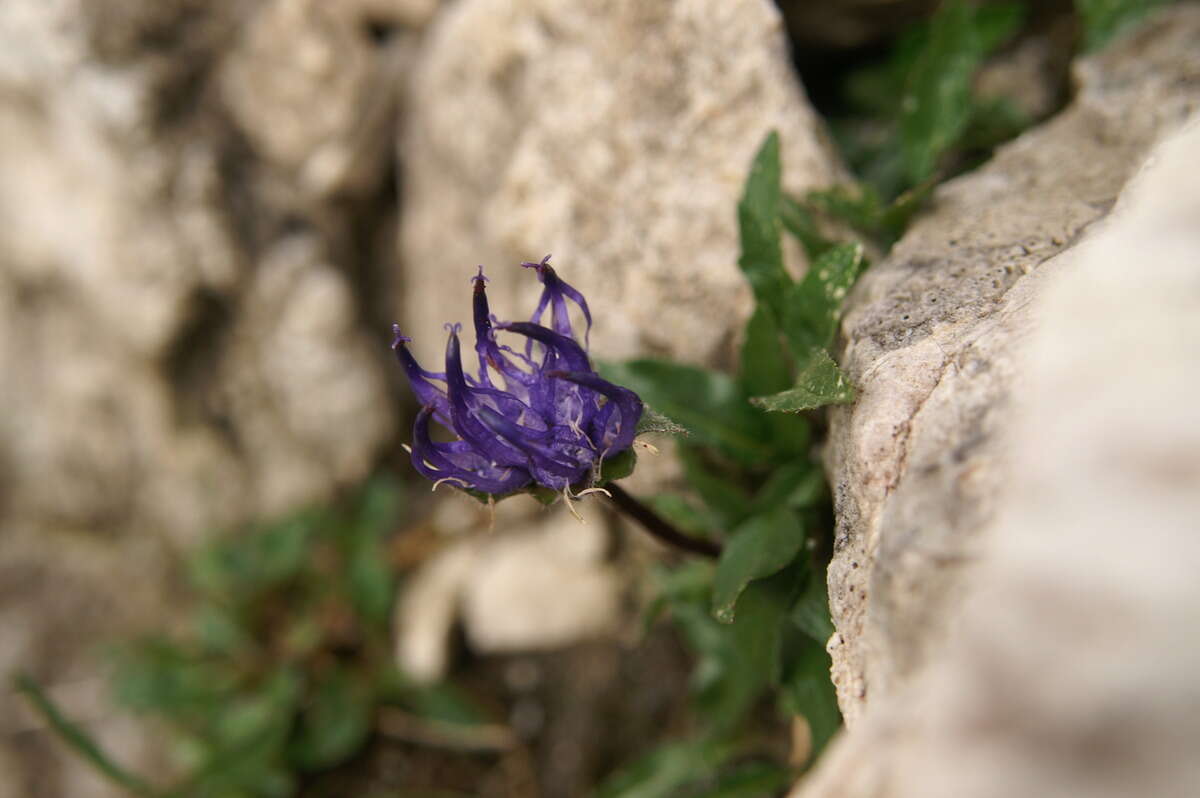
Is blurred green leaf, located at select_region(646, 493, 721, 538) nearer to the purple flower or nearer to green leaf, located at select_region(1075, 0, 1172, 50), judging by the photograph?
the purple flower

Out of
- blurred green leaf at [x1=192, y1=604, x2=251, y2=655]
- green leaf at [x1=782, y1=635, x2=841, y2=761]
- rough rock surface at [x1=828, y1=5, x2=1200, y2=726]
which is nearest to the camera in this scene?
rough rock surface at [x1=828, y1=5, x2=1200, y2=726]

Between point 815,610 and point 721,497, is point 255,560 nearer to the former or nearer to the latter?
point 721,497

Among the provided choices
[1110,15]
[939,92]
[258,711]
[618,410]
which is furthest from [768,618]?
[258,711]

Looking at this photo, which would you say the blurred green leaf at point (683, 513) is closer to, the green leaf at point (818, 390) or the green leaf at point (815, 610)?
the green leaf at point (815, 610)

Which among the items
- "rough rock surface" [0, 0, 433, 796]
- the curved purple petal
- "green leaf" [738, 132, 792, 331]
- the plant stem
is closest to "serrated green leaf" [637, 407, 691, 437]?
the curved purple petal

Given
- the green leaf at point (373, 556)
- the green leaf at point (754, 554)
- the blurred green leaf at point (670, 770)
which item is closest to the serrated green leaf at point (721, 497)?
the green leaf at point (754, 554)
